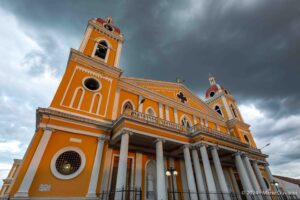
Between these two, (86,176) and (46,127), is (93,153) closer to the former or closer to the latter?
(86,176)

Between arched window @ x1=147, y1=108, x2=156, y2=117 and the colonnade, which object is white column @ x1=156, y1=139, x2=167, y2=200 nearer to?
the colonnade

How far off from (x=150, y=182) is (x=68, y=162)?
596 centimetres

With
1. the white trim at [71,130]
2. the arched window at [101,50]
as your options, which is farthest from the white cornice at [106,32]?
the white trim at [71,130]

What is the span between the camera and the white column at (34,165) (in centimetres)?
718

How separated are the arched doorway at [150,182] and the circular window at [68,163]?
4956 millimetres

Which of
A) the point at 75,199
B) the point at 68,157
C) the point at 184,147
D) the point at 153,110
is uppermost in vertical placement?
the point at 153,110

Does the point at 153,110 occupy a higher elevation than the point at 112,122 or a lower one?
higher

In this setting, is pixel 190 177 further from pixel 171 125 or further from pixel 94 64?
pixel 94 64

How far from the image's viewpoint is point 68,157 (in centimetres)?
908

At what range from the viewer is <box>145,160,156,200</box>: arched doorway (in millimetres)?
10884

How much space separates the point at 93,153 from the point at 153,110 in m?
7.11

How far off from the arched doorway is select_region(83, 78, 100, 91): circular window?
7.41 metres

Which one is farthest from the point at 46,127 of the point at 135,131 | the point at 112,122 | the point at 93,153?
the point at 135,131

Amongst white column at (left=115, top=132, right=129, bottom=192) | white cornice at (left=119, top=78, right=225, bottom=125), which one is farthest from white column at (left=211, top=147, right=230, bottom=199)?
white column at (left=115, top=132, right=129, bottom=192)
